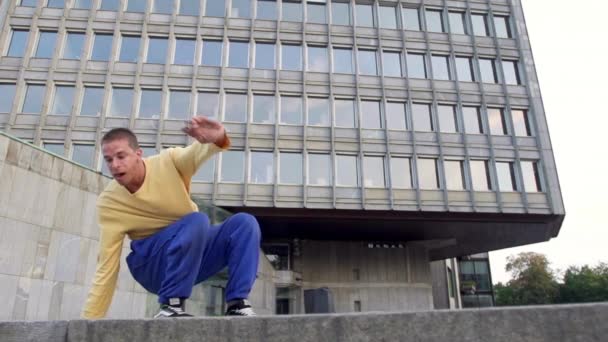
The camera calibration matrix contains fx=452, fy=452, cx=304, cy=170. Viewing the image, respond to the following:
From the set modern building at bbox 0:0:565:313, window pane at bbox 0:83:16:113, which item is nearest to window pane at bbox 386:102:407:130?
modern building at bbox 0:0:565:313

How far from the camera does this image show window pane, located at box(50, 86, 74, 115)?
2372cm

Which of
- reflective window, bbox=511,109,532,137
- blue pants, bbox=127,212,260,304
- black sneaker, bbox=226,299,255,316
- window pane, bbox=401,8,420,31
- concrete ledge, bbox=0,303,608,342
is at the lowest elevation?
concrete ledge, bbox=0,303,608,342

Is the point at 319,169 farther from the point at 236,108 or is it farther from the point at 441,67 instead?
the point at 441,67

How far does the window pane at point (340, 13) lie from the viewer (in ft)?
88.8

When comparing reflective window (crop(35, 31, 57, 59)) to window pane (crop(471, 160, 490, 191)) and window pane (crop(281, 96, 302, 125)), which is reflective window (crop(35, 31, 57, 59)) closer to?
window pane (crop(281, 96, 302, 125))

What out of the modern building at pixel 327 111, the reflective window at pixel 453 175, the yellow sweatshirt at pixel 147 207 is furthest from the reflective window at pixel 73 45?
the yellow sweatshirt at pixel 147 207

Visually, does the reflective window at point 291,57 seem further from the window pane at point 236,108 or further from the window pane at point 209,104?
the window pane at point 209,104

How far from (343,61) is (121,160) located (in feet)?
79.1

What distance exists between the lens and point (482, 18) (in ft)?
91.5

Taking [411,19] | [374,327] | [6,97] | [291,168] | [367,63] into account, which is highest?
[411,19]

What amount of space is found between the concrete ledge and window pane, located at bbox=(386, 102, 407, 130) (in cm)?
2292

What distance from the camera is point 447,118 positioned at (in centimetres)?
2552

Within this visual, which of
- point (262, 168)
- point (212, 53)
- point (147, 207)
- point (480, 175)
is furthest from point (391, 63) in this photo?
point (147, 207)

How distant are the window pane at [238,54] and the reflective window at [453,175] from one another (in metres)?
12.4
